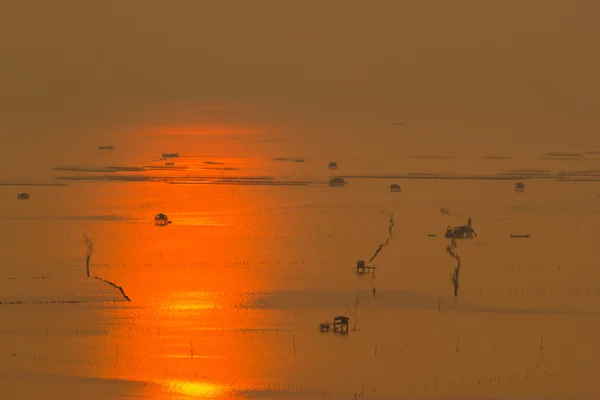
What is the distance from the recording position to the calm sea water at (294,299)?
17250mm

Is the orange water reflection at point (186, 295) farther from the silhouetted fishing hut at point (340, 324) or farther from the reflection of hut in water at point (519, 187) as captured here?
the reflection of hut in water at point (519, 187)

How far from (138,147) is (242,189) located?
31162 mm

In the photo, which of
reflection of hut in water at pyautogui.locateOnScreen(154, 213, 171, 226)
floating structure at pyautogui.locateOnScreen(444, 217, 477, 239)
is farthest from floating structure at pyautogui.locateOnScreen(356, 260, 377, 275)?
reflection of hut in water at pyautogui.locateOnScreen(154, 213, 171, 226)

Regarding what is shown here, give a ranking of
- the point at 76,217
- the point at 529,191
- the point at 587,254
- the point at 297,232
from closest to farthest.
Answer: the point at 587,254 < the point at 297,232 < the point at 76,217 < the point at 529,191

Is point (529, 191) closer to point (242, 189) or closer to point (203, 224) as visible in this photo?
point (242, 189)

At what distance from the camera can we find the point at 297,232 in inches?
1307

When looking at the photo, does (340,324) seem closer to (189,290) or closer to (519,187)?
(189,290)

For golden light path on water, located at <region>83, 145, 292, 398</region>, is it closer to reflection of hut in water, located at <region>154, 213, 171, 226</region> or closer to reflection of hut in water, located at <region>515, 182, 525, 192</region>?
reflection of hut in water, located at <region>154, 213, 171, 226</region>

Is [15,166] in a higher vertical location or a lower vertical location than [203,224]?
higher

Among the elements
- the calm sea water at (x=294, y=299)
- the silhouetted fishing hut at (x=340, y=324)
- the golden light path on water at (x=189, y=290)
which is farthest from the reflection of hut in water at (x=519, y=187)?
the silhouetted fishing hut at (x=340, y=324)

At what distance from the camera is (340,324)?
19906mm

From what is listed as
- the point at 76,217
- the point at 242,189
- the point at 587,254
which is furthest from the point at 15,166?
the point at 587,254

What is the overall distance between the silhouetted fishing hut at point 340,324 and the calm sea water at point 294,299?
268mm

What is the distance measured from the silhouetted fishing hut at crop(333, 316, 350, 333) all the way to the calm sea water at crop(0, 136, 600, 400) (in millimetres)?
268
